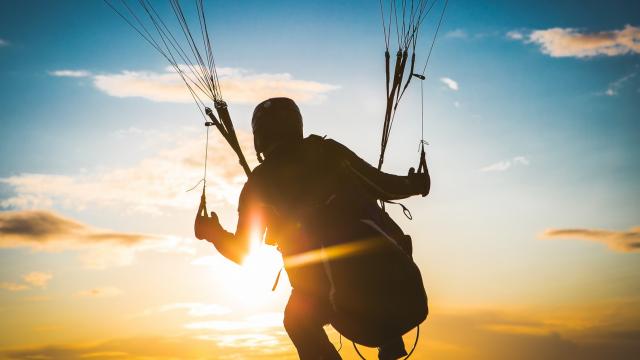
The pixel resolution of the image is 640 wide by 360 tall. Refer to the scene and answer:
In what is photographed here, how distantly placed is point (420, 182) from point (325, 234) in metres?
1.36

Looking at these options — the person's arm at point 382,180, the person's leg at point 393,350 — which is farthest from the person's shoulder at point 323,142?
the person's leg at point 393,350

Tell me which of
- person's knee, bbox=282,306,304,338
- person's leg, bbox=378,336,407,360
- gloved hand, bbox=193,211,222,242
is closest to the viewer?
person's leg, bbox=378,336,407,360

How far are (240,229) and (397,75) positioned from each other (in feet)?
10.6

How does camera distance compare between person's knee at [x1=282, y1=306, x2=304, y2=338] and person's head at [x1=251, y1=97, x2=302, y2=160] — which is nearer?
person's knee at [x1=282, y1=306, x2=304, y2=338]

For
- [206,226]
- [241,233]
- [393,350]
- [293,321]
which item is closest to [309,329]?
[293,321]

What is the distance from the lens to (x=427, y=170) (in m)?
5.40

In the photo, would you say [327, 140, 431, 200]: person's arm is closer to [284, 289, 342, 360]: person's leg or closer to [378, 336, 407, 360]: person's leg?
[284, 289, 342, 360]: person's leg

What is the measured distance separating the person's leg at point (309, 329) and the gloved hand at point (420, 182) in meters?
1.56

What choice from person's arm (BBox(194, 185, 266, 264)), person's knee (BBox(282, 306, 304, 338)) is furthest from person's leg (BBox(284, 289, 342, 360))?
person's arm (BBox(194, 185, 266, 264))

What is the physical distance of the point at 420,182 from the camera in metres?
5.27

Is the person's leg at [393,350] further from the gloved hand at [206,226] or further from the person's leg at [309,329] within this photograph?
the gloved hand at [206,226]

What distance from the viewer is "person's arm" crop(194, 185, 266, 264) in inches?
192

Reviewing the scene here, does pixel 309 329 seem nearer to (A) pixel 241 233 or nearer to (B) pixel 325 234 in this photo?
(B) pixel 325 234

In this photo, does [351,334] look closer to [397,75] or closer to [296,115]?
[296,115]
